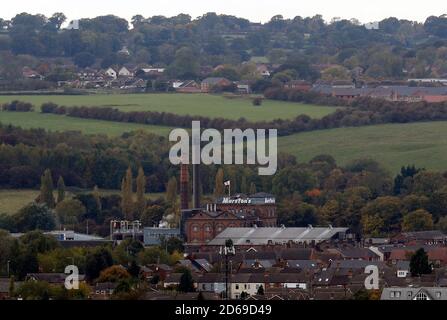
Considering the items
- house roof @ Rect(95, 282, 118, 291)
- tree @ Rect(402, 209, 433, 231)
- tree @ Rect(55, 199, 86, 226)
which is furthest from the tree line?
house roof @ Rect(95, 282, 118, 291)

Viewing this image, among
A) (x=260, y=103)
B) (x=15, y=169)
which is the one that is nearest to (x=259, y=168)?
(x=15, y=169)

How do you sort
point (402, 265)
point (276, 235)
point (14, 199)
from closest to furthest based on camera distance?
point (402, 265)
point (276, 235)
point (14, 199)

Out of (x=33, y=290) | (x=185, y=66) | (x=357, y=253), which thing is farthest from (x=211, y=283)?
(x=185, y=66)

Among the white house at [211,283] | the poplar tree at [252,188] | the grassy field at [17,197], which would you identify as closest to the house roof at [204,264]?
the white house at [211,283]

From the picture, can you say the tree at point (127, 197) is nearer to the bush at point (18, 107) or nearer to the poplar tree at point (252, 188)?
the poplar tree at point (252, 188)

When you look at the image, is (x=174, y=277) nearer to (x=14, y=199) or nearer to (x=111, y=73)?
(x=14, y=199)

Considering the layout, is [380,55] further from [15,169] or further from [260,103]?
[15,169]
